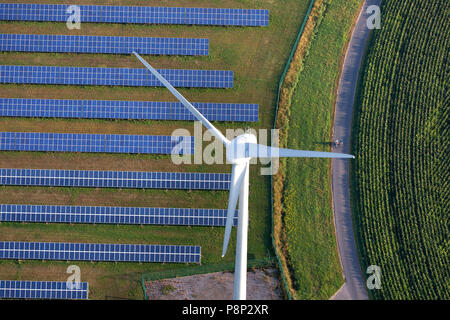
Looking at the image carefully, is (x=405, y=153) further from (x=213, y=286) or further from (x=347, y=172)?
(x=213, y=286)

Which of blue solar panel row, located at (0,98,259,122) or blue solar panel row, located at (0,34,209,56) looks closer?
blue solar panel row, located at (0,98,259,122)

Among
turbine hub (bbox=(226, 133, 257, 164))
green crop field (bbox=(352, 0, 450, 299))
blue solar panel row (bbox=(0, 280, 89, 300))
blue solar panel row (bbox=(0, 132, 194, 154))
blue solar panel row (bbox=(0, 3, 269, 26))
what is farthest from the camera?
blue solar panel row (bbox=(0, 3, 269, 26))

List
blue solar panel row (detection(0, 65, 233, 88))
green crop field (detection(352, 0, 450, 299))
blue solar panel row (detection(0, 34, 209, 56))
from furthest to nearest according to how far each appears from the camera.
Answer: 1. blue solar panel row (detection(0, 34, 209, 56))
2. blue solar panel row (detection(0, 65, 233, 88))
3. green crop field (detection(352, 0, 450, 299))

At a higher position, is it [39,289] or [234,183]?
[234,183]

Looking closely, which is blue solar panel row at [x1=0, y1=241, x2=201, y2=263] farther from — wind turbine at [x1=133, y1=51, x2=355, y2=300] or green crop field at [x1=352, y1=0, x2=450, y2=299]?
green crop field at [x1=352, y1=0, x2=450, y2=299]

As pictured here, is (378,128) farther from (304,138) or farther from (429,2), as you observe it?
(429,2)

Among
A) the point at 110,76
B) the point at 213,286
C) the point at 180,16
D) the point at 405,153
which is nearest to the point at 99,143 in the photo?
the point at 110,76

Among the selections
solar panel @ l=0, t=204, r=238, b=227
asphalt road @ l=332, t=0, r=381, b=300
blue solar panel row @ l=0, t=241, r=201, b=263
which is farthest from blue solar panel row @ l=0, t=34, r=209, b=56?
blue solar panel row @ l=0, t=241, r=201, b=263
